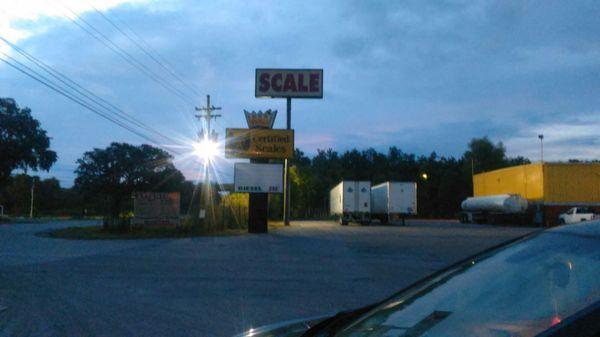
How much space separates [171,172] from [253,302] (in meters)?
80.0

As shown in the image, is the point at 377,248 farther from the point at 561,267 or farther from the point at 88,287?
the point at 561,267

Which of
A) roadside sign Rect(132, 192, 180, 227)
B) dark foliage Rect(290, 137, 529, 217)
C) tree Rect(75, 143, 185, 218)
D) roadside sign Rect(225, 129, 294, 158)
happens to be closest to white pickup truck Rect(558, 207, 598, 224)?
roadside sign Rect(225, 129, 294, 158)

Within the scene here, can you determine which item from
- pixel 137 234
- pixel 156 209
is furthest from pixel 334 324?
pixel 156 209

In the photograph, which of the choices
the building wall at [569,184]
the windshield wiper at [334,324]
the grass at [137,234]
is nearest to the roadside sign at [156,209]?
the grass at [137,234]

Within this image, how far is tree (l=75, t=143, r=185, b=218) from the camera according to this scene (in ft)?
270

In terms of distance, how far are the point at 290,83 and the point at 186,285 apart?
29943 mm

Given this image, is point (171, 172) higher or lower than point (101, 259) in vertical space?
higher

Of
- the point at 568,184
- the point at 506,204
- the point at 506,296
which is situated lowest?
the point at 506,296

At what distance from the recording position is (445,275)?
3373 mm

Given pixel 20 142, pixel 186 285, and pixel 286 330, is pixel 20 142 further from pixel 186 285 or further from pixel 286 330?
pixel 286 330

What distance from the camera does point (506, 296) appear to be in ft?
8.29

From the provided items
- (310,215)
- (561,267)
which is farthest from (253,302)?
(310,215)

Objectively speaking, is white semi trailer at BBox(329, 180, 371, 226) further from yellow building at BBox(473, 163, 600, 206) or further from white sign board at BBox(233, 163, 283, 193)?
yellow building at BBox(473, 163, 600, 206)

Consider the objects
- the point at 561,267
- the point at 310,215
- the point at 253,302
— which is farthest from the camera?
the point at 310,215
